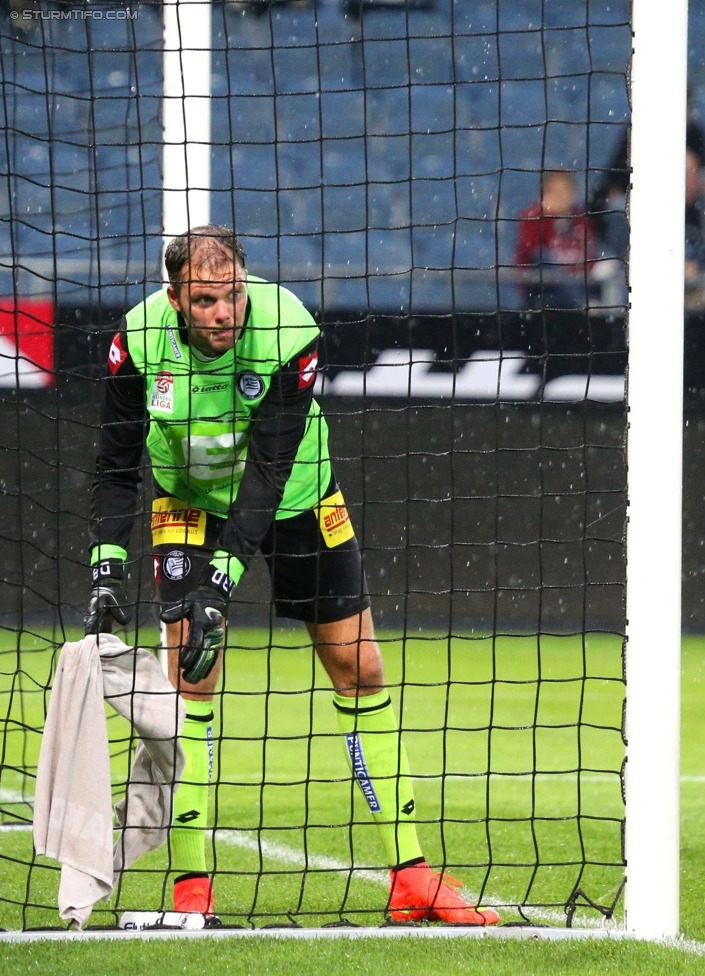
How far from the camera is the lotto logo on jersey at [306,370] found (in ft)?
9.55

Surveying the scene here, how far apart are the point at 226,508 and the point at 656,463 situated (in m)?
1.02

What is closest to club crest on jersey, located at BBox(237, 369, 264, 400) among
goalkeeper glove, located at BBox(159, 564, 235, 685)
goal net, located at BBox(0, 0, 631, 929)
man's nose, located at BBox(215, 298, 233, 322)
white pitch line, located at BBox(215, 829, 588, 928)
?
man's nose, located at BBox(215, 298, 233, 322)

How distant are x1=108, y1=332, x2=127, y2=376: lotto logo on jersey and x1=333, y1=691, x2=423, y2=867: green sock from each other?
933 millimetres

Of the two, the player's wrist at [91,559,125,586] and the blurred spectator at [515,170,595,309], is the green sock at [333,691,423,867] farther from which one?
the blurred spectator at [515,170,595,309]

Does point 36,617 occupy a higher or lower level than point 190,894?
higher

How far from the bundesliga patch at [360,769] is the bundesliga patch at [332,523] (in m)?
0.46

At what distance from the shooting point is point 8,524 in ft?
24.3

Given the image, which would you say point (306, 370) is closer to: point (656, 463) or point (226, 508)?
point (226, 508)

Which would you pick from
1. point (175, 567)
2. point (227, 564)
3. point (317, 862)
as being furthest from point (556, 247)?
point (227, 564)

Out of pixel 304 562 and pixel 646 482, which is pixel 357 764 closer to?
pixel 304 562

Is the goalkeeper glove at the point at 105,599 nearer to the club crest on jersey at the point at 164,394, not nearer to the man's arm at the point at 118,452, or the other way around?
the man's arm at the point at 118,452

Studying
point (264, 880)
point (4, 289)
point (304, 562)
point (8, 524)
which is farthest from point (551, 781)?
point (4, 289)

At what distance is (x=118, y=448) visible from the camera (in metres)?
3.05

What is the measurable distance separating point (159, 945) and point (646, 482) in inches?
53.0
